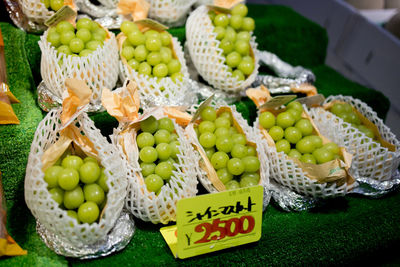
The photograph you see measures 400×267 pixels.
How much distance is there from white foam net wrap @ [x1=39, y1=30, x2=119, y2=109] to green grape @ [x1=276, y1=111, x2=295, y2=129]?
72cm

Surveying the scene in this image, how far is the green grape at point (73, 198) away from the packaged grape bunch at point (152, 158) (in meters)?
0.18

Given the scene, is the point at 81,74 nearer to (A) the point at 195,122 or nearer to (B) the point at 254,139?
(A) the point at 195,122

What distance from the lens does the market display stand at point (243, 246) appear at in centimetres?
111

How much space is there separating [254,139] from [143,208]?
1.66 ft

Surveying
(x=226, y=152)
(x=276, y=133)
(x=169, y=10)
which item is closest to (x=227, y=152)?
(x=226, y=152)

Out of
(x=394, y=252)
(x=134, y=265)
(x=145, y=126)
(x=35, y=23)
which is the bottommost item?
(x=394, y=252)

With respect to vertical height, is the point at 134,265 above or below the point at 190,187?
below

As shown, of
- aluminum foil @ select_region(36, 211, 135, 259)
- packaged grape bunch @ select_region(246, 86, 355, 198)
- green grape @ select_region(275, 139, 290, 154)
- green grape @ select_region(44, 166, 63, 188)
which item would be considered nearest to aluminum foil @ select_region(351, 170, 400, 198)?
packaged grape bunch @ select_region(246, 86, 355, 198)

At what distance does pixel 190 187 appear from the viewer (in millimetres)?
1192

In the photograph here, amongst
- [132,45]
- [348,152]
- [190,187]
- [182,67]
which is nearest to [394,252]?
[348,152]

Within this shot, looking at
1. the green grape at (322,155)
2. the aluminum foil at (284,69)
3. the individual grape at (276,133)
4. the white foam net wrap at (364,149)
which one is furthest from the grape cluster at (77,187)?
the aluminum foil at (284,69)

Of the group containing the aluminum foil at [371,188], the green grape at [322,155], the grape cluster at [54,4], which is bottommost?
the aluminum foil at [371,188]

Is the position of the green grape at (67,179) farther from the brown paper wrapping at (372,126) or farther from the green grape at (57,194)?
the brown paper wrapping at (372,126)

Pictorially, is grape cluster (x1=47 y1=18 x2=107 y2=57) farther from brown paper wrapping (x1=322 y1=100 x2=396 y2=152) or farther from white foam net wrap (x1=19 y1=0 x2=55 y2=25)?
brown paper wrapping (x1=322 y1=100 x2=396 y2=152)
